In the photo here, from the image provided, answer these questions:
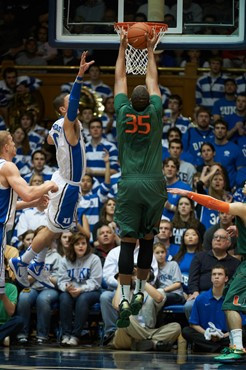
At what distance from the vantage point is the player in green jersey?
486 inches

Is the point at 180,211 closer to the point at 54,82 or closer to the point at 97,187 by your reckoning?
the point at 97,187

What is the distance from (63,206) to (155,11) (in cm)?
252

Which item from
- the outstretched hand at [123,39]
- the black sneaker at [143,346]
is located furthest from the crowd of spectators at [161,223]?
the outstretched hand at [123,39]

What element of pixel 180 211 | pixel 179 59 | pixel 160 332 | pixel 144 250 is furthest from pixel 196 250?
pixel 179 59

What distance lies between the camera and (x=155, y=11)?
44.0 feet

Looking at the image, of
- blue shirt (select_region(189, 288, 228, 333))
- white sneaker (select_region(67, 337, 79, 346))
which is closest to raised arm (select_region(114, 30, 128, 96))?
blue shirt (select_region(189, 288, 228, 333))

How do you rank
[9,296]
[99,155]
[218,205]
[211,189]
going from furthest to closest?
1. [99,155]
2. [211,189]
3. [9,296]
4. [218,205]

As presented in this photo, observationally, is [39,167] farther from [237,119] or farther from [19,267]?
[19,267]

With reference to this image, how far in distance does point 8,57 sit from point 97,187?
5.24 metres

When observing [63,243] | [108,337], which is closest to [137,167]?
[108,337]

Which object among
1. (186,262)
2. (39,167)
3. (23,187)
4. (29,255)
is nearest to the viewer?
(23,187)

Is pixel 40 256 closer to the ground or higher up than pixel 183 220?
closer to the ground

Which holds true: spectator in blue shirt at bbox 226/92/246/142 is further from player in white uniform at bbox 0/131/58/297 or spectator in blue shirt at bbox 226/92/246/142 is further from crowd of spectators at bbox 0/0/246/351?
player in white uniform at bbox 0/131/58/297

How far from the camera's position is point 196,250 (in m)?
16.1
